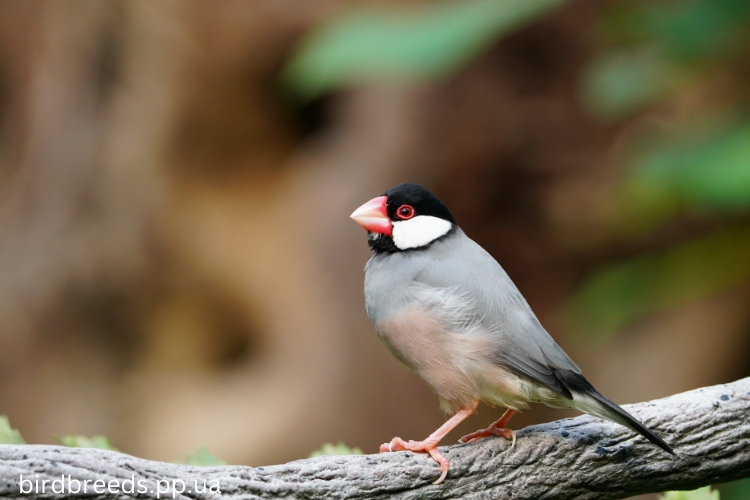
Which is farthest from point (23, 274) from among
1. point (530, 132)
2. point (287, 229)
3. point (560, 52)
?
point (560, 52)

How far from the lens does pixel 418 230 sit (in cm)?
300

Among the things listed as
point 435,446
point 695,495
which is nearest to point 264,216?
point 435,446

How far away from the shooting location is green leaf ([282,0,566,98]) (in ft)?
12.8

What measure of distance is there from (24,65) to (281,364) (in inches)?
141

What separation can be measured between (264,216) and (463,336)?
5.16 metres

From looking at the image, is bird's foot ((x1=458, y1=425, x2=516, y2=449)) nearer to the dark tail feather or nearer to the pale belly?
the pale belly

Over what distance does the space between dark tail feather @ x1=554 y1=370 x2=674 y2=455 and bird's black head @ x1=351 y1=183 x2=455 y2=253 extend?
737mm

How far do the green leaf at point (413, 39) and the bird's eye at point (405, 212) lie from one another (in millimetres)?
1186

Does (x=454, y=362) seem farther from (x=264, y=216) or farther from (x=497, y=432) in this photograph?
(x=264, y=216)

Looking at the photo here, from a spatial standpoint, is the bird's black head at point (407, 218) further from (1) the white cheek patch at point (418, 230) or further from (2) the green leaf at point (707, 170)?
(2) the green leaf at point (707, 170)

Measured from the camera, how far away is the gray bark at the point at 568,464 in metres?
2.37

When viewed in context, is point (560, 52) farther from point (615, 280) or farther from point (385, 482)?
point (385, 482)

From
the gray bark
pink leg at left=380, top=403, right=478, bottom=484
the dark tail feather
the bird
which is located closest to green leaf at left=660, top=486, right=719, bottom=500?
the gray bark

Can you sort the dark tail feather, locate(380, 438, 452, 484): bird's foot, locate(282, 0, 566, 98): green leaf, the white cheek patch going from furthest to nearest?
locate(282, 0, 566, 98): green leaf
the white cheek patch
locate(380, 438, 452, 484): bird's foot
the dark tail feather
